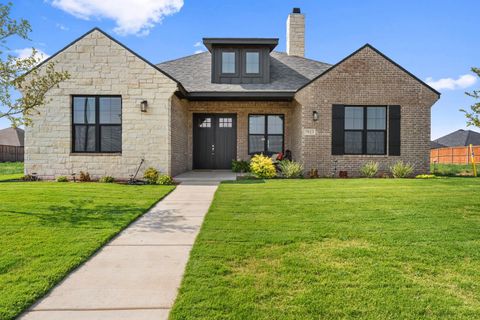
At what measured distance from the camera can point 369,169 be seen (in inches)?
487

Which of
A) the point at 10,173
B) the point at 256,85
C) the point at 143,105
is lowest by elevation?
the point at 10,173

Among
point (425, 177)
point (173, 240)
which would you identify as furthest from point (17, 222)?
point (425, 177)

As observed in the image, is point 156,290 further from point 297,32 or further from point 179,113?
point 297,32

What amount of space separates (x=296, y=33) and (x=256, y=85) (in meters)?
5.45

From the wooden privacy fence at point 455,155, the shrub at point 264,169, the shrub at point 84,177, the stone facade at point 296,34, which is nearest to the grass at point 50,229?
the shrub at point 84,177

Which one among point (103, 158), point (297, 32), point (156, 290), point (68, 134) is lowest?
point (156, 290)

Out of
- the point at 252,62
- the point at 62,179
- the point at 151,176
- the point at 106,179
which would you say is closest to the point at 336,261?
the point at 151,176

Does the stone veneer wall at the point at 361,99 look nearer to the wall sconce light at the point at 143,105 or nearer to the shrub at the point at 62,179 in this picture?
the wall sconce light at the point at 143,105

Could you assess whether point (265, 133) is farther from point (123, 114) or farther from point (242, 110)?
point (123, 114)

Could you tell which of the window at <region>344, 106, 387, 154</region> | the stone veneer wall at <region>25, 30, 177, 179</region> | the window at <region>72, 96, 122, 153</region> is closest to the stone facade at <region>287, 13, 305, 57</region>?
the window at <region>344, 106, 387, 154</region>

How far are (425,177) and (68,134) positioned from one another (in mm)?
12996

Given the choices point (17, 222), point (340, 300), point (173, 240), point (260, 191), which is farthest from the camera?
point (260, 191)

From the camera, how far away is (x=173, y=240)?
4715 millimetres

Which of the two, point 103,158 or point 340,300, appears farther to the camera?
point 103,158
